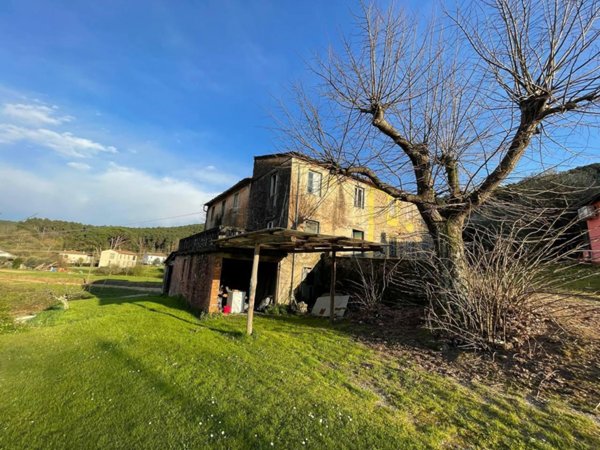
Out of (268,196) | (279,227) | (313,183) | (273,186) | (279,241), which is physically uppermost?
(313,183)

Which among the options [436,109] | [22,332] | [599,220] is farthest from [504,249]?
[22,332]

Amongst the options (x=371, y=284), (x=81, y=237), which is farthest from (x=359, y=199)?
(x=81, y=237)

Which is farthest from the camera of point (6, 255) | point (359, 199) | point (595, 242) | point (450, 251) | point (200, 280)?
point (6, 255)

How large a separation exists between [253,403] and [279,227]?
9311 millimetres

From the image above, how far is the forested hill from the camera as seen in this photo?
47.9 metres

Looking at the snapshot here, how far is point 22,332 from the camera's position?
9469 mm

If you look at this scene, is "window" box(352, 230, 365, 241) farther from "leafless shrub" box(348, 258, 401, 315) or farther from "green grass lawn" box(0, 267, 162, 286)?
"green grass lawn" box(0, 267, 162, 286)

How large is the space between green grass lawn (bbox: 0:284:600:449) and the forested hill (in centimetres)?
4676

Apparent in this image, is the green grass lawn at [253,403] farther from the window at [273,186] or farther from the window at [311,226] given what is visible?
the window at [273,186]

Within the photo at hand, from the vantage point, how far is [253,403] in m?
4.05

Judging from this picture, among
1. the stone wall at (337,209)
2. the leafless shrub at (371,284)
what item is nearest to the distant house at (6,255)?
the stone wall at (337,209)

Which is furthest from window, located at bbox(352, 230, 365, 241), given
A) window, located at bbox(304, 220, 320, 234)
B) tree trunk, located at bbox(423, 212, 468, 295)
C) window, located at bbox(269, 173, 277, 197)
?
tree trunk, located at bbox(423, 212, 468, 295)

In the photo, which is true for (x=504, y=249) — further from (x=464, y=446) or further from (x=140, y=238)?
(x=140, y=238)

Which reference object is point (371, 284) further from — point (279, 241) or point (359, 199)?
point (359, 199)
